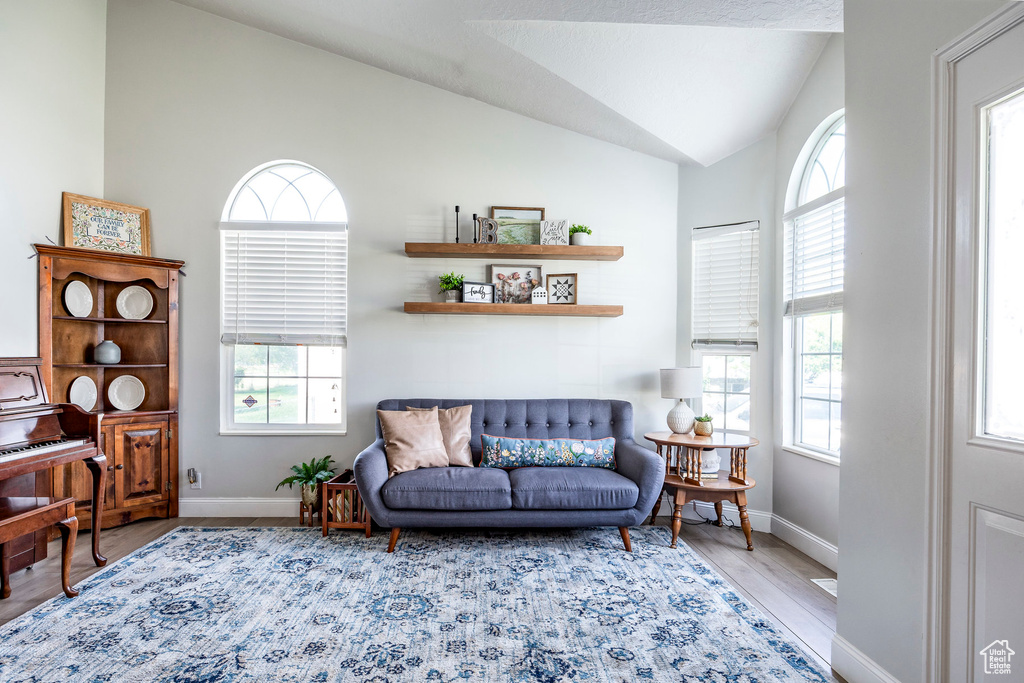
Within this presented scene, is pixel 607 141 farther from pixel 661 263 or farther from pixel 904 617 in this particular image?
pixel 904 617

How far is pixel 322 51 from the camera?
368 centimetres

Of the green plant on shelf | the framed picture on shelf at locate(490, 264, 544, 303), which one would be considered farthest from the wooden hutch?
the framed picture on shelf at locate(490, 264, 544, 303)

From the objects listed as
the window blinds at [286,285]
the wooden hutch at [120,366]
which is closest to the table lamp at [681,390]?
the window blinds at [286,285]

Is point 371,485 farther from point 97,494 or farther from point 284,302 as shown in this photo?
point 284,302

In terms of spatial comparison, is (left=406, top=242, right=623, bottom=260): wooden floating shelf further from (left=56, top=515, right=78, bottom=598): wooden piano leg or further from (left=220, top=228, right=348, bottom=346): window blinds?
(left=56, top=515, right=78, bottom=598): wooden piano leg

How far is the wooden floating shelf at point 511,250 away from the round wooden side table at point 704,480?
1.38 m

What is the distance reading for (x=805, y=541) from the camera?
9.80 feet

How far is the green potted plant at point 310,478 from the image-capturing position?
341cm

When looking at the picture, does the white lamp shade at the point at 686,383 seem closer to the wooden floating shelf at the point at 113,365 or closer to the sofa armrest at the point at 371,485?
the sofa armrest at the point at 371,485

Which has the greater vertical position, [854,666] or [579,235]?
[579,235]

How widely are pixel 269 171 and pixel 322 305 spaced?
1.14 m

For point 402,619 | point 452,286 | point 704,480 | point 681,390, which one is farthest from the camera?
point 452,286

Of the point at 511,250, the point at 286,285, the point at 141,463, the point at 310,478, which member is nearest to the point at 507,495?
the point at 310,478

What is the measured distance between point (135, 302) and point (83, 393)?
2.31ft
